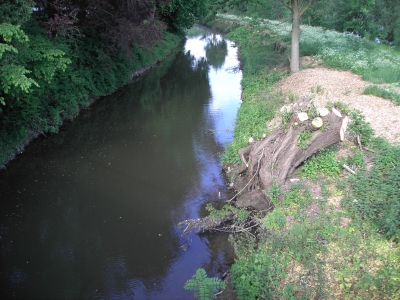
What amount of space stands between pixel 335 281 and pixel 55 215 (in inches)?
275

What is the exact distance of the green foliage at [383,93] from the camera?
37.8ft

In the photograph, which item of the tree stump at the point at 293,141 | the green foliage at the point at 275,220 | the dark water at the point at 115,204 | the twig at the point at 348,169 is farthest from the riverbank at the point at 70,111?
the twig at the point at 348,169

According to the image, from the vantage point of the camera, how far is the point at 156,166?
1128 cm

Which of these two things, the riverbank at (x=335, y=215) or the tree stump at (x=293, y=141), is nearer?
the riverbank at (x=335, y=215)

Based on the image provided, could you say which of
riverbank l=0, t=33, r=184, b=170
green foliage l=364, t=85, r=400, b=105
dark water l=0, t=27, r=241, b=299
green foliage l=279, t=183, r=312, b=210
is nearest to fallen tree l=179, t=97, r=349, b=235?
green foliage l=279, t=183, r=312, b=210

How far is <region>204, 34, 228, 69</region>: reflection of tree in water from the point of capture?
27763mm

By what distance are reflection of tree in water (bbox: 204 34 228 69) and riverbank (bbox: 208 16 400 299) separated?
47.2ft

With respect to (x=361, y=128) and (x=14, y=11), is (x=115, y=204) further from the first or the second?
(x=361, y=128)

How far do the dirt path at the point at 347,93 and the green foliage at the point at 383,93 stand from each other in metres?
0.17

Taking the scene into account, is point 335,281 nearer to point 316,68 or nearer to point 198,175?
point 198,175

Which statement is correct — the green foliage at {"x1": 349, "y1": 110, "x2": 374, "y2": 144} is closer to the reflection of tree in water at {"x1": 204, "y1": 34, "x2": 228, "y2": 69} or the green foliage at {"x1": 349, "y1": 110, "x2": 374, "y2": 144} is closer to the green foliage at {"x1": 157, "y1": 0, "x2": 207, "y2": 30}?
the reflection of tree in water at {"x1": 204, "y1": 34, "x2": 228, "y2": 69}

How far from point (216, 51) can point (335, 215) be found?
27746mm

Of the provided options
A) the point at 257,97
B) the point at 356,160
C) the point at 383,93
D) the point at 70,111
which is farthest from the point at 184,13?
the point at 356,160

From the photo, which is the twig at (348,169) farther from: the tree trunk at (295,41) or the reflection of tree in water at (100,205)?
the tree trunk at (295,41)
